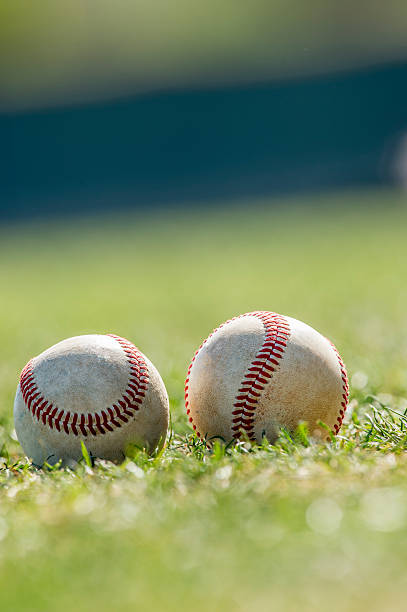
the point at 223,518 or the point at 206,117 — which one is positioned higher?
the point at 206,117

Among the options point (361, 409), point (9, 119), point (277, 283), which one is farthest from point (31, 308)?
point (9, 119)

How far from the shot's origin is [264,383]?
394 cm

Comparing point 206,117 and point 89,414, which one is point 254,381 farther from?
point 206,117

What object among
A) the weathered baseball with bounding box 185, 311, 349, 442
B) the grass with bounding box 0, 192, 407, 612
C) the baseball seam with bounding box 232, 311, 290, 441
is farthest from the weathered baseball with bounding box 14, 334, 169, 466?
the baseball seam with bounding box 232, 311, 290, 441

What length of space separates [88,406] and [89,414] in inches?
1.5

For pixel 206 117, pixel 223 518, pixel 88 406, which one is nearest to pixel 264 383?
pixel 88 406

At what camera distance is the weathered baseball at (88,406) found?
3.91 metres

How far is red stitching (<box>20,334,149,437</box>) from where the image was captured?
3.90 m

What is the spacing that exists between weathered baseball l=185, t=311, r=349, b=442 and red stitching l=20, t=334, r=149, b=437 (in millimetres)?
310

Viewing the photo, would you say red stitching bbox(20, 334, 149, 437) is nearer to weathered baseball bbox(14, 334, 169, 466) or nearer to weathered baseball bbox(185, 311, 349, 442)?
weathered baseball bbox(14, 334, 169, 466)

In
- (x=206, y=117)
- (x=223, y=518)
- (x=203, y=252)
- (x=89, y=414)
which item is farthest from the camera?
(x=206, y=117)

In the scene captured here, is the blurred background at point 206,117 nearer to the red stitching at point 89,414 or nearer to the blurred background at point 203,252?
the blurred background at point 203,252

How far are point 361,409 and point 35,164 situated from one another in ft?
118

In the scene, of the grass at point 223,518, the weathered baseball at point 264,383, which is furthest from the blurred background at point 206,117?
the weathered baseball at point 264,383
